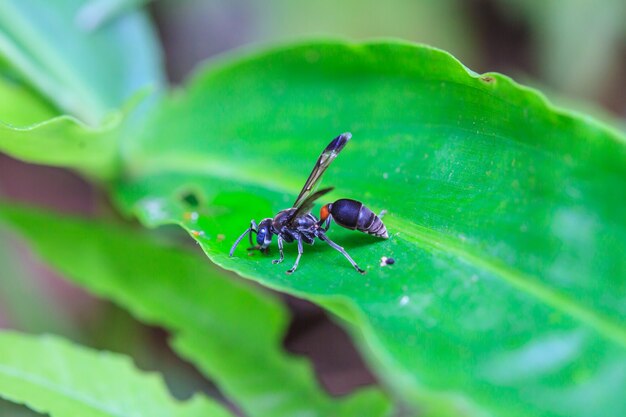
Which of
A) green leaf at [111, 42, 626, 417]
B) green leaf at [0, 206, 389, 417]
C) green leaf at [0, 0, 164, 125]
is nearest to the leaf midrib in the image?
green leaf at [111, 42, 626, 417]

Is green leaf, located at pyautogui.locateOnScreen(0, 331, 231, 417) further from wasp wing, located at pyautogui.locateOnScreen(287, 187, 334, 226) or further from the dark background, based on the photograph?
the dark background

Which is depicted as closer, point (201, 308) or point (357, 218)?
point (357, 218)

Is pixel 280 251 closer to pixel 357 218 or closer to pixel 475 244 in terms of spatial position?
pixel 357 218

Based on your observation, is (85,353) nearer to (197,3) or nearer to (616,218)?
(616,218)

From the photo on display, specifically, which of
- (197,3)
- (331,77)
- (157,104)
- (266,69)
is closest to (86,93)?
(157,104)

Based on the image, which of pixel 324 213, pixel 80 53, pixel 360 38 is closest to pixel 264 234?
pixel 324 213

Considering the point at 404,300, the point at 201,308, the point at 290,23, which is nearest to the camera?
the point at 404,300

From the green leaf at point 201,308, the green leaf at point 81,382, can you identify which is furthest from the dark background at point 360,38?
the green leaf at point 81,382
